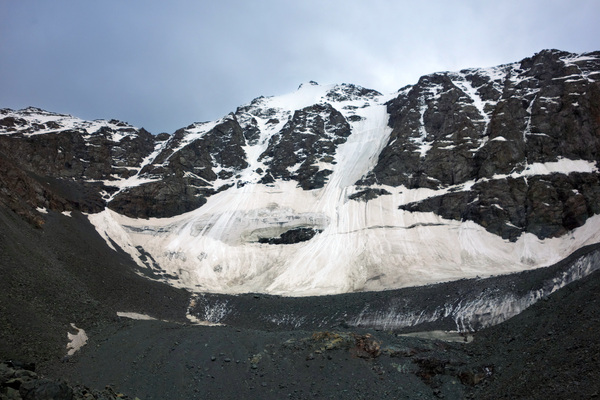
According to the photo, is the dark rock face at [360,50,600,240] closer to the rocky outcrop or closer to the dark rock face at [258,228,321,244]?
the dark rock face at [258,228,321,244]

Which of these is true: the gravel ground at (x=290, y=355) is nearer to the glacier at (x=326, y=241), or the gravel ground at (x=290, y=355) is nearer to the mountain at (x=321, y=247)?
the mountain at (x=321, y=247)

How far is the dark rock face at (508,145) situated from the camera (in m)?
65.8

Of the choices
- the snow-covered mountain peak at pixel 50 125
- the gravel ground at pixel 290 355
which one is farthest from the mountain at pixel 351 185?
the gravel ground at pixel 290 355

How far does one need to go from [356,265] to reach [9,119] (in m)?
90.9

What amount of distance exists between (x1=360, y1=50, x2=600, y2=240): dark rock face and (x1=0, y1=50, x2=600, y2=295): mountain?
0.27 meters

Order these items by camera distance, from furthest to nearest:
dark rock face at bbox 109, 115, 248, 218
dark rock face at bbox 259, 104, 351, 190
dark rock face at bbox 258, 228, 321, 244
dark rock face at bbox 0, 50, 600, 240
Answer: dark rock face at bbox 259, 104, 351, 190
dark rock face at bbox 109, 115, 248, 218
dark rock face at bbox 258, 228, 321, 244
dark rock face at bbox 0, 50, 600, 240

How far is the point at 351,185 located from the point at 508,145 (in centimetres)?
2915

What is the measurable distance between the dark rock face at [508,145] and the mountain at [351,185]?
27 centimetres

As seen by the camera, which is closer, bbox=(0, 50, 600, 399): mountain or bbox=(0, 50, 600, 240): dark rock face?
bbox=(0, 50, 600, 399): mountain

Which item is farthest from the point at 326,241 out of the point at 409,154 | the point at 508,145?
the point at 508,145

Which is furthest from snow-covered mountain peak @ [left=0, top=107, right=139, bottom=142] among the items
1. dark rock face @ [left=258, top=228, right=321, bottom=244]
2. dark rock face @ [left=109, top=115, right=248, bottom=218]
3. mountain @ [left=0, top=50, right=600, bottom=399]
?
dark rock face @ [left=258, top=228, right=321, bottom=244]

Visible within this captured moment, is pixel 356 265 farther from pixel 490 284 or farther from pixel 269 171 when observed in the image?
pixel 269 171

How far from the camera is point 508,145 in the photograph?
7662 centimetres

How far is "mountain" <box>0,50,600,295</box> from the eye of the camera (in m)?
60.1
